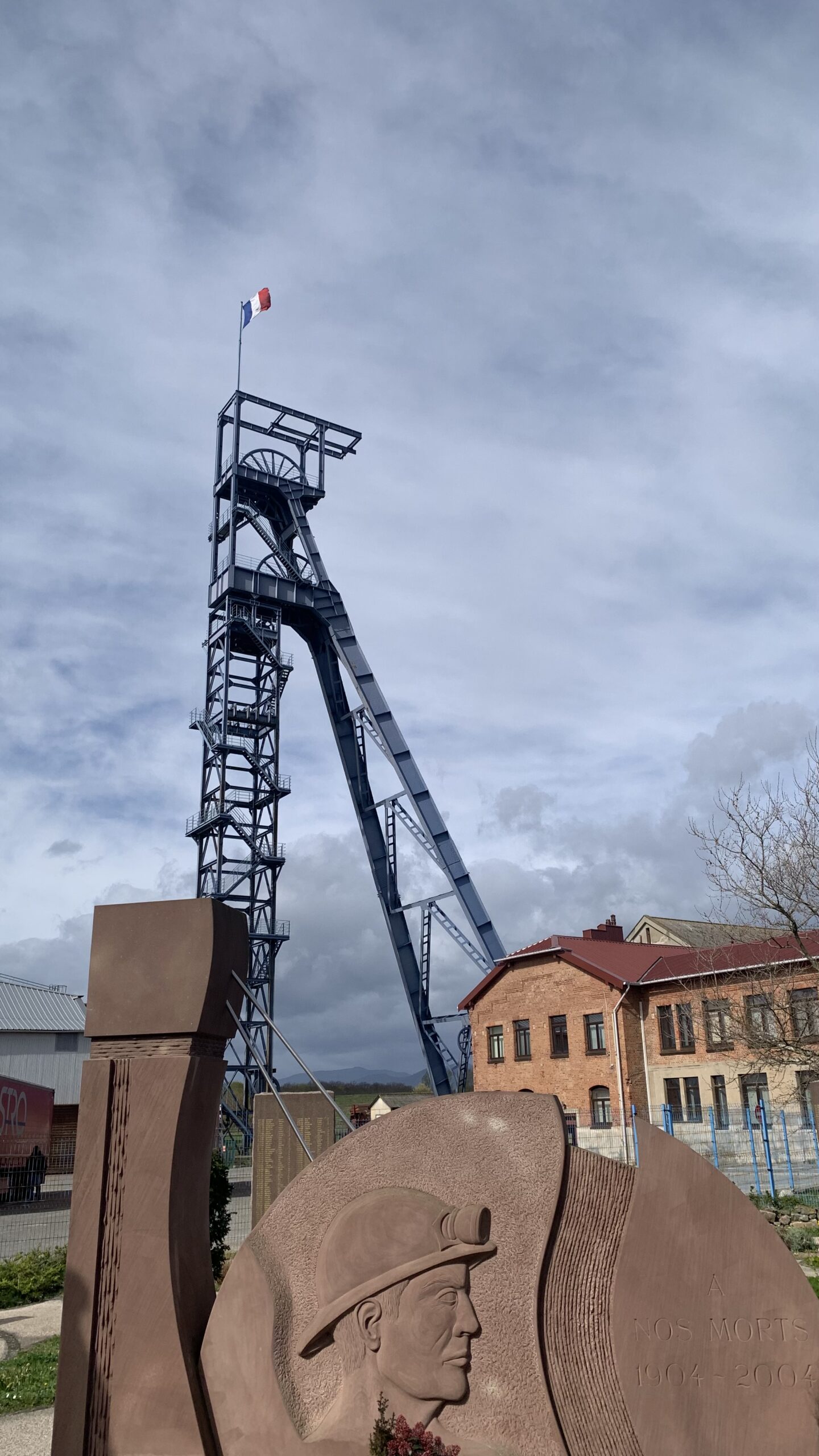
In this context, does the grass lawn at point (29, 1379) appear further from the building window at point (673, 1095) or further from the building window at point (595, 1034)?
the building window at point (595, 1034)

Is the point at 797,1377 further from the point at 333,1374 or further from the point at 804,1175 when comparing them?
the point at 804,1175

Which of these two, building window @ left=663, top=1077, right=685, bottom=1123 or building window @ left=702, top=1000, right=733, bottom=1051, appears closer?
building window @ left=702, top=1000, right=733, bottom=1051

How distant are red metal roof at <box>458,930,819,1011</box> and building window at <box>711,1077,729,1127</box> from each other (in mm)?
2981

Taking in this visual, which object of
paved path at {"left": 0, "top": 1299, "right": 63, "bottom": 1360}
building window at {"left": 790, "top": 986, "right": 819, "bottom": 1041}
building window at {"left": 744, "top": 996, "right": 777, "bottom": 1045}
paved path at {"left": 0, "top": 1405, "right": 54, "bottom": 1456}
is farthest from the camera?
building window at {"left": 790, "top": 986, "right": 819, "bottom": 1041}

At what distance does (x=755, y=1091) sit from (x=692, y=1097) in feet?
6.95

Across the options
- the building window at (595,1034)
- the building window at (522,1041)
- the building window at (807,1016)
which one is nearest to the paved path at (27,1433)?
the building window at (807,1016)

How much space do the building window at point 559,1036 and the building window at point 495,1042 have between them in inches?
106

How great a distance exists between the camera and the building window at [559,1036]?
3222 centimetres

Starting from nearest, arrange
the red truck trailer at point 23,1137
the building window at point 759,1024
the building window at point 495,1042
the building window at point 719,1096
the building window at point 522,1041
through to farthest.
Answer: the building window at point 759,1024
the red truck trailer at point 23,1137
the building window at point 719,1096
the building window at point 522,1041
the building window at point 495,1042

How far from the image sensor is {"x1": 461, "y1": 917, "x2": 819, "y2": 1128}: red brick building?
2633cm

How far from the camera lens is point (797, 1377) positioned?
196 inches

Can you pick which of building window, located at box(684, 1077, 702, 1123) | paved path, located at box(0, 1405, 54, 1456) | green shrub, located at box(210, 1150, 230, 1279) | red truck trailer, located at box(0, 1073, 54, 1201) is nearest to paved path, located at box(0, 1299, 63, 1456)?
paved path, located at box(0, 1405, 54, 1456)

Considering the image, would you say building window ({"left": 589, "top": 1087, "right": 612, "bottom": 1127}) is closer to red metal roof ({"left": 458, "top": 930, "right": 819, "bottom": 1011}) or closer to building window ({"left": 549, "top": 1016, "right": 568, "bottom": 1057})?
building window ({"left": 549, "top": 1016, "right": 568, "bottom": 1057})

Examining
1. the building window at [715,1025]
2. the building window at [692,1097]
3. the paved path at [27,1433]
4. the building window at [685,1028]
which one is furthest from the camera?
the building window at [685,1028]
